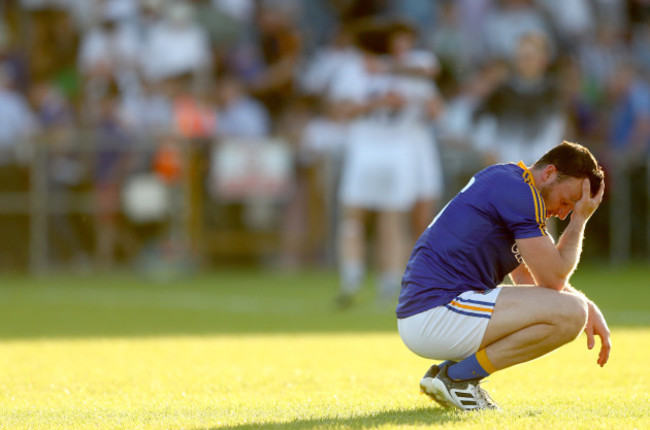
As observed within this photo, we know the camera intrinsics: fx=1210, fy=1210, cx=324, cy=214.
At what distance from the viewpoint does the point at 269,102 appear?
16500mm

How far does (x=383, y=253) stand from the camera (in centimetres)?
1110

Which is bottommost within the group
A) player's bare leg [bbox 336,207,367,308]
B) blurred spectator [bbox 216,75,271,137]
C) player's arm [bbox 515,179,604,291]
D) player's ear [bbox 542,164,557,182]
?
player's bare leg [bbox 336,207,367,308]

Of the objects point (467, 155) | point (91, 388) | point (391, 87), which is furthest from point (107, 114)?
point (91, 388)

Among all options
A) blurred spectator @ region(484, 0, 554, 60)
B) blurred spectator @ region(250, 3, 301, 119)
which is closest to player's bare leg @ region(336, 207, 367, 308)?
blurred spectator @ region(250, 3, 301, 119)

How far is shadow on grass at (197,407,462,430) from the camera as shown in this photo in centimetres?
469

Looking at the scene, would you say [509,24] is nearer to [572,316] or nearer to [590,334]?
[590,334]

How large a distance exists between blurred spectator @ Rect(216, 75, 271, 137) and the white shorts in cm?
1055

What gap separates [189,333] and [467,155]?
6.56 m

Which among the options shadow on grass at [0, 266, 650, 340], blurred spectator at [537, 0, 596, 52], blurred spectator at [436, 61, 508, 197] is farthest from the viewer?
blurred spectator at [537, 0, 596, 52]

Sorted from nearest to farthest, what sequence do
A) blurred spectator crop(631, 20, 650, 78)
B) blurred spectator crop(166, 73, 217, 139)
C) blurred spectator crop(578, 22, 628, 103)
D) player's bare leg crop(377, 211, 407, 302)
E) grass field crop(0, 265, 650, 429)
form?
grass field crop(0, 265, 650, 429) < player's bare leg crop(377, 211, 407, 302) < blurred spectator crop(166, 73, 217, 139) < blurred spectator crop(578, 22, 628, 103) < blurred spectator crop(631, 20, 650, 78)

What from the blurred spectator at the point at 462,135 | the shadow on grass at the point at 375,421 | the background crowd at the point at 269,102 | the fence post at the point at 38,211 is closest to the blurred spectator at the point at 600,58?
the background crowd at the point at 269,102

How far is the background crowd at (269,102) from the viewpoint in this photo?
572 inches

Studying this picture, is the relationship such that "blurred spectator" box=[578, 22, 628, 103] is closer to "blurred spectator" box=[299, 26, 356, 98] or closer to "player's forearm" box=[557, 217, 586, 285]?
"blurred spectator" box=[299, 26, 356, 98]

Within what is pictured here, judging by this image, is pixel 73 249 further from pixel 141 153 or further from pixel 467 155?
pixel 467 155
